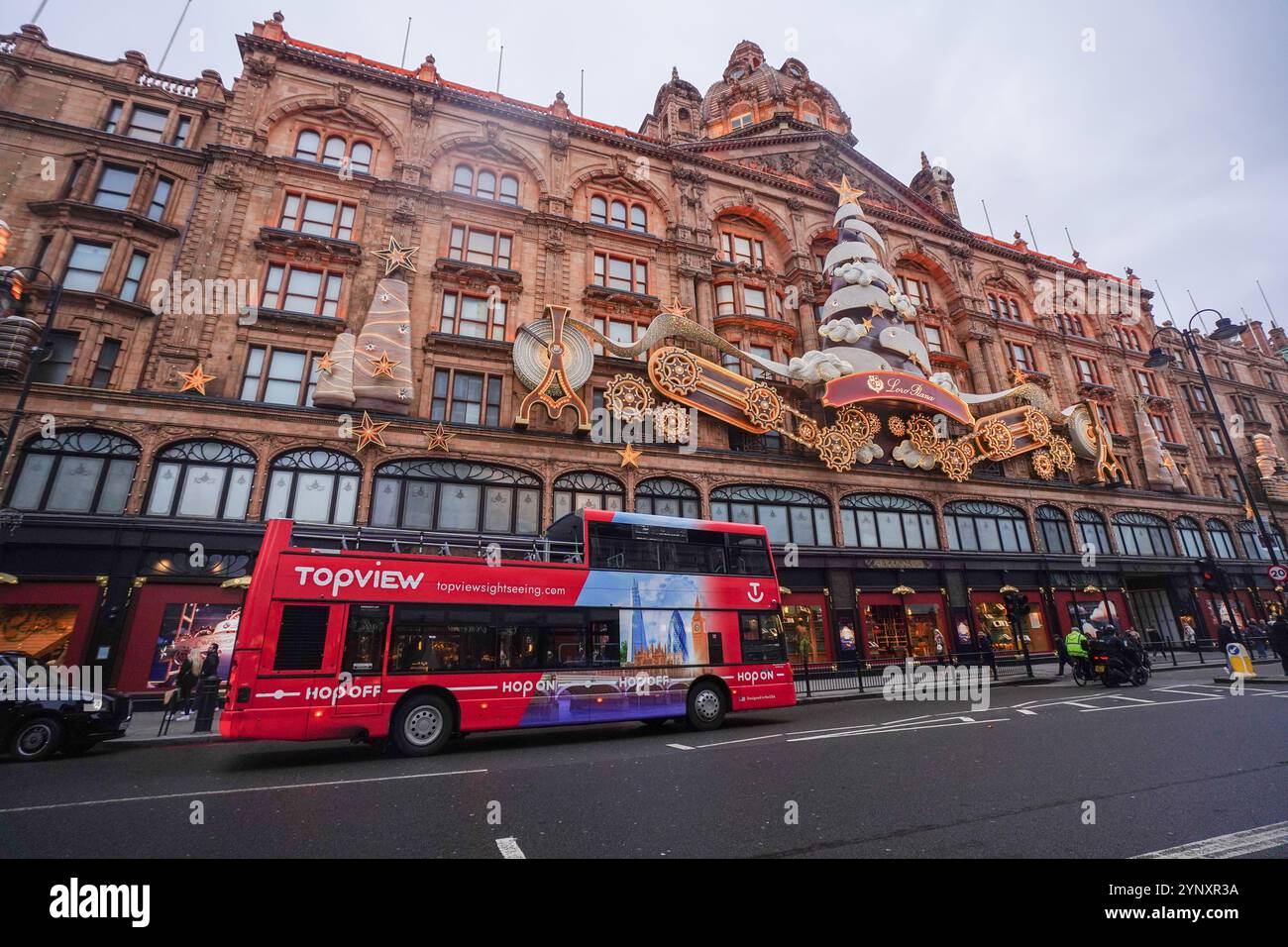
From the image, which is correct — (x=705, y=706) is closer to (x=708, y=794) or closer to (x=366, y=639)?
(x=708, y=794)

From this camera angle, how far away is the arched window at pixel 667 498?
21.9 metres

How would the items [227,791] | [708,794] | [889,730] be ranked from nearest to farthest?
[708,794]
[227,791]
[889,730]

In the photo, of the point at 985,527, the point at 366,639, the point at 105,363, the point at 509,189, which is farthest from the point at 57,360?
the point at 985,527

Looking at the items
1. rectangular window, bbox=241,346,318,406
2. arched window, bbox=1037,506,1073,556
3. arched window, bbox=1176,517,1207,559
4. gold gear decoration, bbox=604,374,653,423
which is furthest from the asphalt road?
arched window, bbox=1176,517,1207,559

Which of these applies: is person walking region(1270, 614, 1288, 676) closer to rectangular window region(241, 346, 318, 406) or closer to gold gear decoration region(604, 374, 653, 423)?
gold gear decoration region(604, 374, 653, 423)

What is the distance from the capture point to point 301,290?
21.0 metres

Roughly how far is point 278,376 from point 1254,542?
179 feet

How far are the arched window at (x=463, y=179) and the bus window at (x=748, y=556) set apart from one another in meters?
20.8

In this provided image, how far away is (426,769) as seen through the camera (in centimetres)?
836

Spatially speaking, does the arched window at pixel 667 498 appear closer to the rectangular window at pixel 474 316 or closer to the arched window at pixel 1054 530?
the rectangular window at pixel 474 316

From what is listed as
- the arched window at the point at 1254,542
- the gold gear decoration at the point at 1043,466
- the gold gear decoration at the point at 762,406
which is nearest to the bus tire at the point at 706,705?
the gold gear decoration at the point at 762,406

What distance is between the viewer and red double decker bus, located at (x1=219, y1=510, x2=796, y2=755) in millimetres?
9391

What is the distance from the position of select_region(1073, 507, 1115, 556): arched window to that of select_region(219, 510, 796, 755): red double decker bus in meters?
26.4
